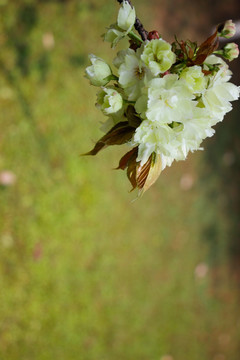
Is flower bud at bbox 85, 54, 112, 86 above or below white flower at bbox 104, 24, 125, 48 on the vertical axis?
below

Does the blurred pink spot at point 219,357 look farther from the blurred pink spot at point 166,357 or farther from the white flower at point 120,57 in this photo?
the white flower at point 120,57

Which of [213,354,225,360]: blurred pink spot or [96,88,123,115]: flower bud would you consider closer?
[96,88,123,115]: flower bud

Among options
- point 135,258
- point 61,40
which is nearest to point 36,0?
point 61,40

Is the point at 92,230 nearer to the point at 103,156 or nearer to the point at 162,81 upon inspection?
the point at 103,156

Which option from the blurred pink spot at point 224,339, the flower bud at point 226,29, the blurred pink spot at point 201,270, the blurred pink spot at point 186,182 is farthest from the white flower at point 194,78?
the blurred pink spot at point 224,339

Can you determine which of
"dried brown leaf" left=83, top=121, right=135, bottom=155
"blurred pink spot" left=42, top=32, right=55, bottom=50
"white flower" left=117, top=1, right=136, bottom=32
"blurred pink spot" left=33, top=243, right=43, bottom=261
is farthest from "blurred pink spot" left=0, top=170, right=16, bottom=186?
"white flower" left=117, top=1, right=136, bottom=32

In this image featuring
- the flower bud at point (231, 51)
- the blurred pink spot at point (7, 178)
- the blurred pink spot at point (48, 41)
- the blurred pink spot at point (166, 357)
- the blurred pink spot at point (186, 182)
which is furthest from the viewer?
the blurred pink spot at point (186, 182)

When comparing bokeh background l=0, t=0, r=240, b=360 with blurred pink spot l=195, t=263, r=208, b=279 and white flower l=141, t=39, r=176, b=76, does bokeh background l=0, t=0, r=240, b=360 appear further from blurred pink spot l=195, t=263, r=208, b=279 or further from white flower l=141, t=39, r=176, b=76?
white flower l=141, t=39, r=176, b=76
